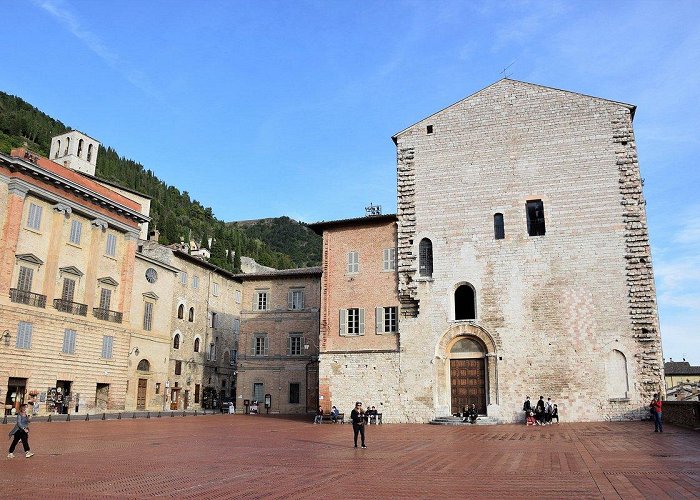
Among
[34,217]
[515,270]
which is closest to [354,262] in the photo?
[515,270]

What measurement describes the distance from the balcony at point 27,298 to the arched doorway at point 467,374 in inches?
923

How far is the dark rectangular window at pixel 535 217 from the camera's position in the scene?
1171 inches

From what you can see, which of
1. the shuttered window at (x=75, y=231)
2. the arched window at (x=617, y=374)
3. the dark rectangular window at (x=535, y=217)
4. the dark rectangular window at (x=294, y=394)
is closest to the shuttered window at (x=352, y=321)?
the dark rectangular window at (x=535, y=217)

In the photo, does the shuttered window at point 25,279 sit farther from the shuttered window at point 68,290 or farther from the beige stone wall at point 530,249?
the beige stone wall at point 530,249

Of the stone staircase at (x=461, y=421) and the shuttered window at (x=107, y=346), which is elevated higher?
the shuttered window at (x=107, y=346)

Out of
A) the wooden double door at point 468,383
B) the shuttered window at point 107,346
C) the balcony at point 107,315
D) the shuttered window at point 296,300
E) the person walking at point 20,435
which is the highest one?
the shuttered window at point 296,300

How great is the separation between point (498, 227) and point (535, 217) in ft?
6.45

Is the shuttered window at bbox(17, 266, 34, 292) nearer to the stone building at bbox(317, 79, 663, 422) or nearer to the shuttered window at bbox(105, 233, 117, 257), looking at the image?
the shuttered window at bbox(105, 233, 117, 257)

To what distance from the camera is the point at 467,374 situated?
2938cm

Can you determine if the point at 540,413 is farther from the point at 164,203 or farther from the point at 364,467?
the point at 164,203

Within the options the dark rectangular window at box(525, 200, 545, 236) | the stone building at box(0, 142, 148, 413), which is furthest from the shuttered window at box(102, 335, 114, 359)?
the dark rectangular window at box(525, 200, 545, 236)

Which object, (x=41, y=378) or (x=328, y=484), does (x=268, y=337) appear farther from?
(x=328, y=484)

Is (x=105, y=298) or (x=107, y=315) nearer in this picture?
(x=107, y=315)

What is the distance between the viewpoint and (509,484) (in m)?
9.37
